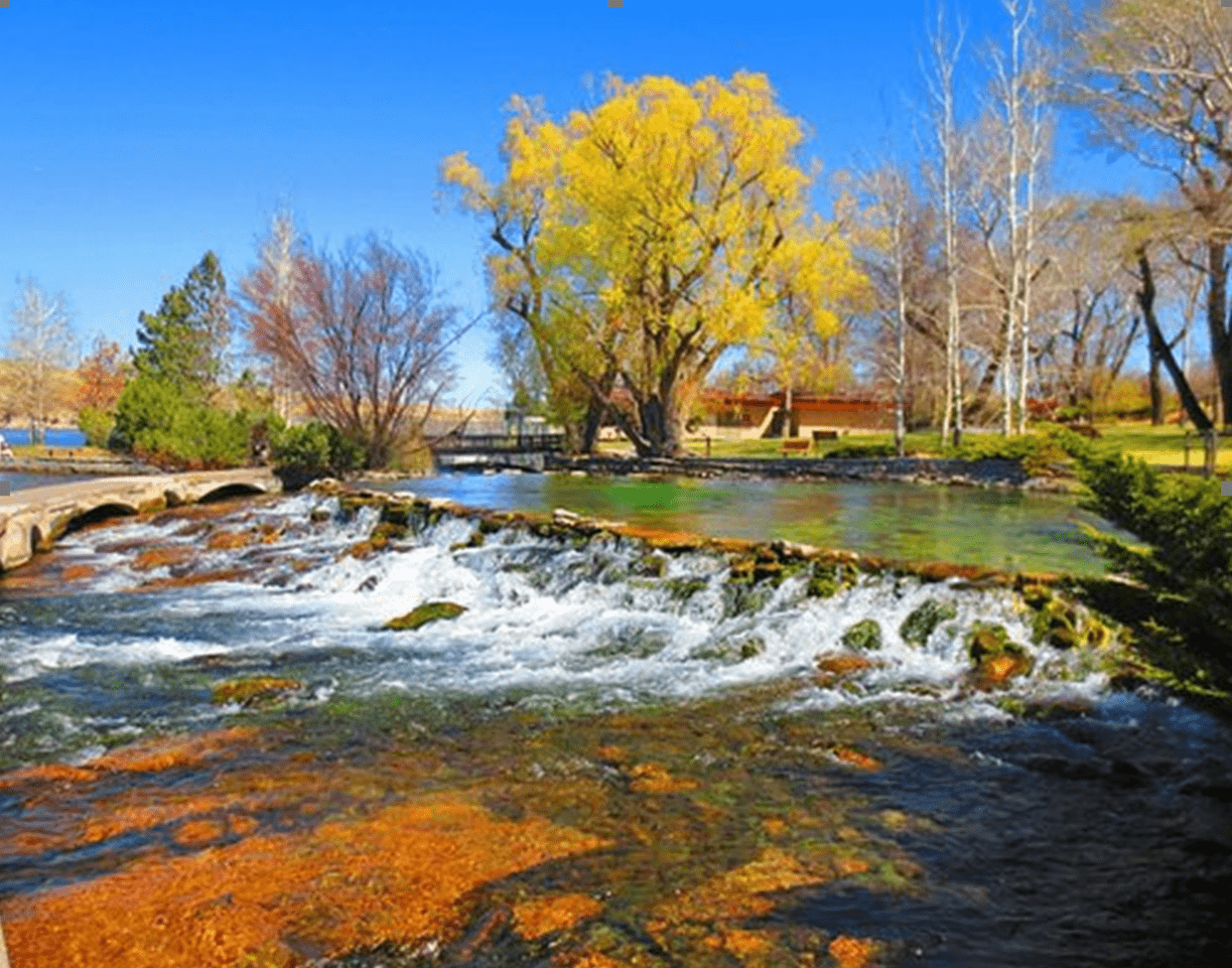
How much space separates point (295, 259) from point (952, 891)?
26.0 meters

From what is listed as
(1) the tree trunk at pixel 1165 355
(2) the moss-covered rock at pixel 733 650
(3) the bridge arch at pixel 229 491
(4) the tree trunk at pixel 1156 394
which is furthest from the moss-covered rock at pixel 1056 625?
(4) the tree trunk at pixel 1156 394

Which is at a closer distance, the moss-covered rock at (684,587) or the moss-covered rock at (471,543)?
the moss-covered rock at (684,587)

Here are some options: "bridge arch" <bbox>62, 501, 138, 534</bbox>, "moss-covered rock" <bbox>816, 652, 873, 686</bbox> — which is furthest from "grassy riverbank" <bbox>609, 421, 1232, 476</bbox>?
"bridge arch" <bbox>62, 501, 138, 534</bbox>

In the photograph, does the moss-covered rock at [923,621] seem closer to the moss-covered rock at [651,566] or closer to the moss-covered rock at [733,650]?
the moss-covered rock at [733,650]

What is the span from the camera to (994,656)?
7324 millimetres

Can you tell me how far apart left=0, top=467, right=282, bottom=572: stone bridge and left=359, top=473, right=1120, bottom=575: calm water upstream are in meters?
3.13

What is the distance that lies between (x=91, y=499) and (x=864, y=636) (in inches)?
545

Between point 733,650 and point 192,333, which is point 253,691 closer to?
point 733,650

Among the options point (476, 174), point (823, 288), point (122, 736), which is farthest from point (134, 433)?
point (122, 736)

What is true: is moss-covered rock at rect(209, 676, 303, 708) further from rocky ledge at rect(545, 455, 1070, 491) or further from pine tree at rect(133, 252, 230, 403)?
pine tree at rect(133, 252, 230, 403)

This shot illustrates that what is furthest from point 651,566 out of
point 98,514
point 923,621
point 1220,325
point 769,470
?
point 1220,325

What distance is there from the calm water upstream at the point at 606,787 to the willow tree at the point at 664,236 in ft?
60.5

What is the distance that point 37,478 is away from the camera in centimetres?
2789

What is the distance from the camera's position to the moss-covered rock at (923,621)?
310 inches
